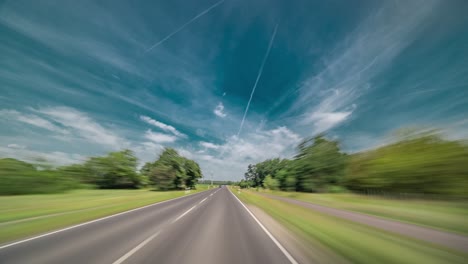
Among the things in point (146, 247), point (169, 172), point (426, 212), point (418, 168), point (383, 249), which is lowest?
point (426, 212)

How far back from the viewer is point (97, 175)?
5325cm

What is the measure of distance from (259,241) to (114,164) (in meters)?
63.4

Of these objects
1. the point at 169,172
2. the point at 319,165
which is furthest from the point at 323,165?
the point at 169,172

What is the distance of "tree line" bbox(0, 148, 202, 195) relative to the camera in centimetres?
2555

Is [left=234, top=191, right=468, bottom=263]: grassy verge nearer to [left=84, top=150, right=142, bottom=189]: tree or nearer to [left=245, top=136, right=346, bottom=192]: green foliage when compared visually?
[left=245, top=136, right=346, bottom=192]: green foliage

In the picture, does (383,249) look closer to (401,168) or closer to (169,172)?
(401,168)

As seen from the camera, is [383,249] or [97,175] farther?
[97,175]

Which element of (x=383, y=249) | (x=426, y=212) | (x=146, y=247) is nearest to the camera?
(x=146, y=247)

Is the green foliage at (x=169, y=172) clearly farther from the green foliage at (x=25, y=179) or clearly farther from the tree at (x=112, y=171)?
the green foliage at (x=25, y=179)

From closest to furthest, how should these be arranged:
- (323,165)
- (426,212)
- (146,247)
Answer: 1. (146,247)
2. (426,212)
3. (323,165)

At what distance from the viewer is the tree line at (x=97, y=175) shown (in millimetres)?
25548

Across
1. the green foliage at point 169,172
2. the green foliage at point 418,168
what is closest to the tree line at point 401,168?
the green foliage at point 418,168

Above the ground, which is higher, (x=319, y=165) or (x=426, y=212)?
(x=319, y=165)

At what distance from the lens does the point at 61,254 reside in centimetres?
423
